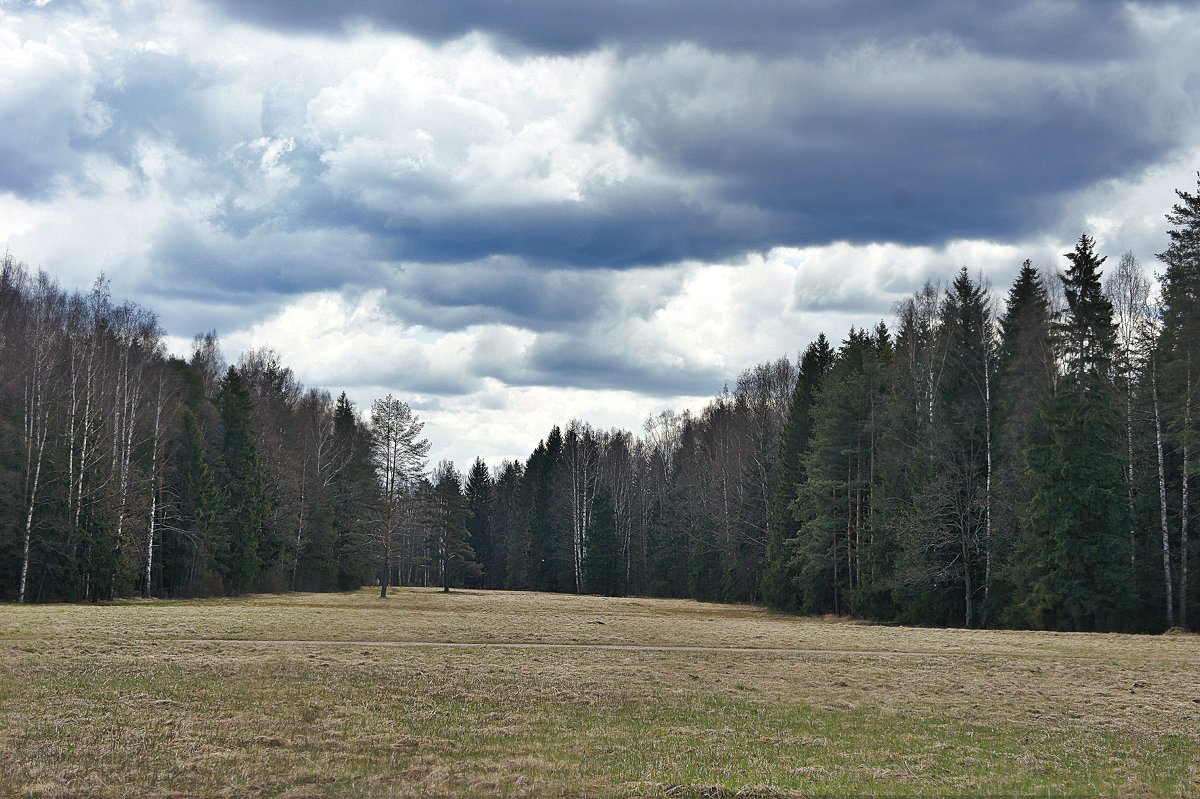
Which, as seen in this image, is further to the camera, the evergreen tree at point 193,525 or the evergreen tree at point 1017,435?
the evergreen tree at point 193,525

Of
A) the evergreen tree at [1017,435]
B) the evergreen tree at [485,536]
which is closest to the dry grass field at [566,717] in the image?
the evergreen tree at [1017,435]

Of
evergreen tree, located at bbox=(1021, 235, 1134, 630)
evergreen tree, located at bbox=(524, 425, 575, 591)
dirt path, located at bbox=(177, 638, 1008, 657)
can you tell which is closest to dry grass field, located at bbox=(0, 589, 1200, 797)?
dirt path, located at bbox=(177, 638, 1008, 657)

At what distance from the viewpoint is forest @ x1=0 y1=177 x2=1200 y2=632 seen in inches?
1673

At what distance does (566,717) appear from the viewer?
15.8m

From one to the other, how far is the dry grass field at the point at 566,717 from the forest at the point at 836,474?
15836 mm

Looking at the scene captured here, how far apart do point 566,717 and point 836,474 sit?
46.1 meters

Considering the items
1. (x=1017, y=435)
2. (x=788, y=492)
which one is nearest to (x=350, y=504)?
(x=788, y=492)

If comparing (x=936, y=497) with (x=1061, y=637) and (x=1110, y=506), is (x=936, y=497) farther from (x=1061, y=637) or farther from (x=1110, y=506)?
(x=1061, y=637)

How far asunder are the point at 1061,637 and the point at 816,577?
2536 cm

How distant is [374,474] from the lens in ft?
258

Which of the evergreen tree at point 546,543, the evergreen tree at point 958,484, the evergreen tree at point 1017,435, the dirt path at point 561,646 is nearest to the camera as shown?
the dirt path at point 561,646

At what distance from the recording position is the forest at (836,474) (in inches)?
1673

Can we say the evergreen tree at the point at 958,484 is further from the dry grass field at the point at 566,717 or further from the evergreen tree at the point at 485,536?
the evergreen tree at the point at 485,536

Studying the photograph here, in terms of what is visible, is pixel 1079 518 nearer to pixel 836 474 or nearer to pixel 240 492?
pixel 836 474
